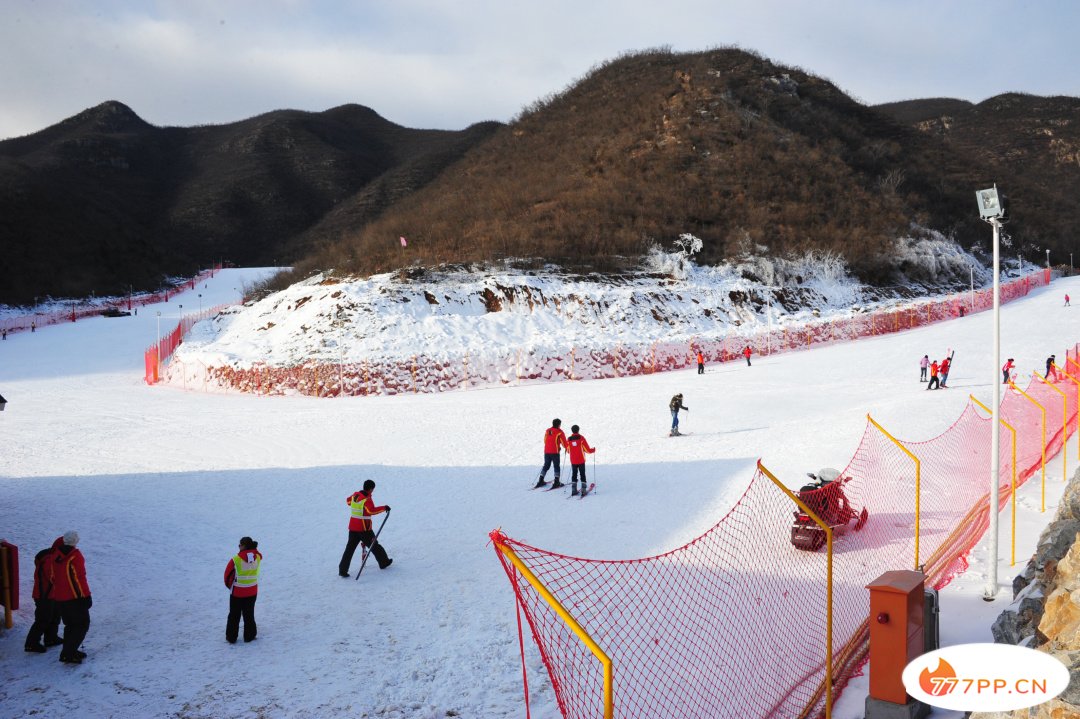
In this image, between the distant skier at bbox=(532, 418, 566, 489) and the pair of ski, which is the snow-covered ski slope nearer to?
the pair of ski

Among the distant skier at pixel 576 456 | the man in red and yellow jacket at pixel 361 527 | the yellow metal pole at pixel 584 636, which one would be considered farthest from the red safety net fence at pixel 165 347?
the yellow metal pole at pixel 584 636

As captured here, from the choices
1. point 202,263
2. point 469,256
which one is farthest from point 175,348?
point 202,263

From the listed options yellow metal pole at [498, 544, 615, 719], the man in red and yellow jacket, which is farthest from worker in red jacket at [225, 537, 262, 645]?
yellow metal pole at [498, 544, 615, 719]

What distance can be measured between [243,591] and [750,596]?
5736mm

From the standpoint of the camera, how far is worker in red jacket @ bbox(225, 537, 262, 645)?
7.77 meters

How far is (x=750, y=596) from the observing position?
8.05 m

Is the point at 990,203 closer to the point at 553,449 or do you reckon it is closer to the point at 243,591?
the point at 553,449

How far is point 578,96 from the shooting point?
253ft

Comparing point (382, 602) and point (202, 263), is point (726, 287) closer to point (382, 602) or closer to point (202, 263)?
point (382, 602)

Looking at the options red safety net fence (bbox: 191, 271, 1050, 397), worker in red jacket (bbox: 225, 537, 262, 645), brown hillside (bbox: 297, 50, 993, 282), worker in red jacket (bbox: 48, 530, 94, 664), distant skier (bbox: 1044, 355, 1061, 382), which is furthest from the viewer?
brown hillside (bbox: 297, 50, 993, 282)

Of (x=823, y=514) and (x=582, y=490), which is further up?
(x=823, y=514)

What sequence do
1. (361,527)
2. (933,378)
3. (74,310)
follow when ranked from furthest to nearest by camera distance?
(74,310) → (933,378) → (361,527)

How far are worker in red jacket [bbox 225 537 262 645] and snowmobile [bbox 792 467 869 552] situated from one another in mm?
6857

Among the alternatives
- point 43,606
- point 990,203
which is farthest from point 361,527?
point 990,203
